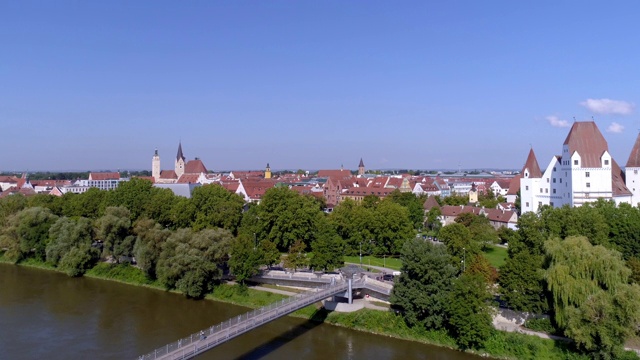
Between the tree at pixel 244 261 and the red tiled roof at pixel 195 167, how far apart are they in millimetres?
74870

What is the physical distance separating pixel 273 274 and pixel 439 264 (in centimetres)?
1341

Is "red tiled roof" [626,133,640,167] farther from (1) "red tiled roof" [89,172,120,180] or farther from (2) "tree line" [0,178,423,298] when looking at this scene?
(1) "red tiled roof" [89,172,120,180]

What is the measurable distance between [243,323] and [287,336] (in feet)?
14.9

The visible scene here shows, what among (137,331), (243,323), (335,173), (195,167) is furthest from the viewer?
(335,173)

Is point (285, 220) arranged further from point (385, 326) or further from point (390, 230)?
point (385, 326)

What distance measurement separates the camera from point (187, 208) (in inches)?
1913

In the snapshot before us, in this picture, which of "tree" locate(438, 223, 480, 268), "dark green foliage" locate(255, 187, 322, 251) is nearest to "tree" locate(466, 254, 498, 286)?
"tree" locate(438, 223, 480, 268)

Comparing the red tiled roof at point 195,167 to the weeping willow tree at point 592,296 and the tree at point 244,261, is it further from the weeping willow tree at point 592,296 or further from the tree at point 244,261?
the weeping willow tree at point 592,296

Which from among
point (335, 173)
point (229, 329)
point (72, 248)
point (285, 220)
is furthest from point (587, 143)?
point (335, 173)

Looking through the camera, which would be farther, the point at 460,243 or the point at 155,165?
the point at 155,165

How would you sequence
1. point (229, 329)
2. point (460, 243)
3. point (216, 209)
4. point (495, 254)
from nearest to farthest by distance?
point (229, 329)
point (460, 243)
point (495, 254)
point (216, 209)

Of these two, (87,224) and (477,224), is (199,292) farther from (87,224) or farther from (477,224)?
(477,224)

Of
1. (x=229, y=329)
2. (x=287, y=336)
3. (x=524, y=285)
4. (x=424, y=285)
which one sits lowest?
(x=287, y=336)

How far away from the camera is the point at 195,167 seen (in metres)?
108
